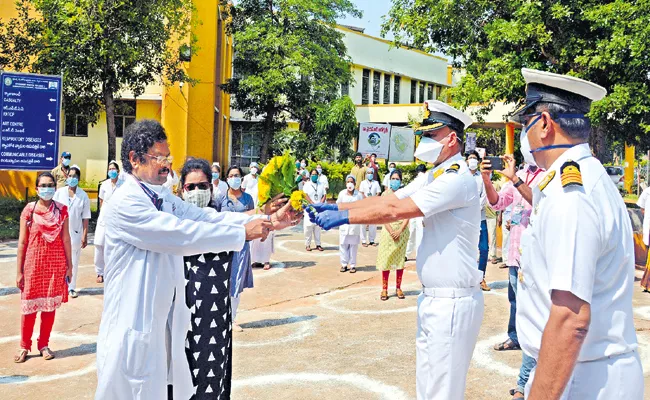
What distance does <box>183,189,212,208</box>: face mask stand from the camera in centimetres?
488

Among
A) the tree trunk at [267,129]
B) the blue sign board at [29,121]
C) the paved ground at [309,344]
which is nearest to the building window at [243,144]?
the tree trunk at [267,129]

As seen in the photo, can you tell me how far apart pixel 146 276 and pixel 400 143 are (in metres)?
32.4

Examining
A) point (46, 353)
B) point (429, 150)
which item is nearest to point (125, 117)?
point (46, 353)

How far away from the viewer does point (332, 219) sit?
3.27 meters

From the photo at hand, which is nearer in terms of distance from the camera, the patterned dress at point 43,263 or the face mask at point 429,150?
the face mask at point 429,150

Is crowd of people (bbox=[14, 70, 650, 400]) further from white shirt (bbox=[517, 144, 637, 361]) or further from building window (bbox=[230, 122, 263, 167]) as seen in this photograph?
building window (bbox=[230, 122, 263, 167])

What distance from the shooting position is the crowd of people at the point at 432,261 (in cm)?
200

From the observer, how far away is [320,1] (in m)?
26.2

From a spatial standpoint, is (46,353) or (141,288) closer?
(141,288)

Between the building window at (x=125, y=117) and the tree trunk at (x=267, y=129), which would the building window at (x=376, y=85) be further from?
the building window at (x=125, y=117)

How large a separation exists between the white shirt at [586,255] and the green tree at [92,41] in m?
15.2

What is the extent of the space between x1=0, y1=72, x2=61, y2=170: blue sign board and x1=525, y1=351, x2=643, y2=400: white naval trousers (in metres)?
14.4

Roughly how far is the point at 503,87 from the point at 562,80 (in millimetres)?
12181

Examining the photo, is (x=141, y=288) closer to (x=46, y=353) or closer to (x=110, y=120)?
(x=46, y=353)
